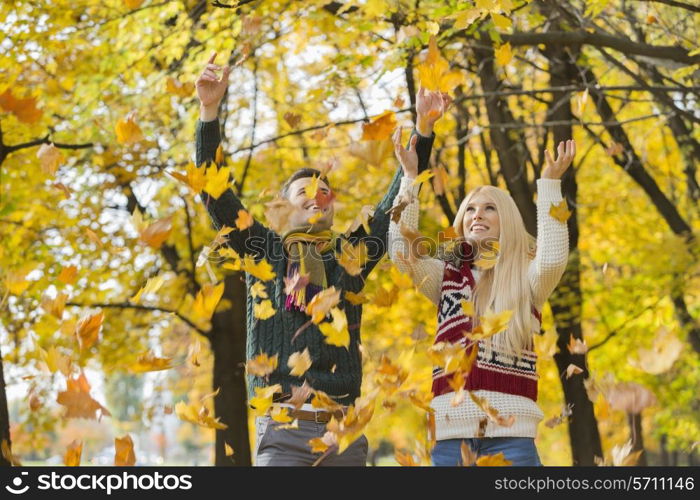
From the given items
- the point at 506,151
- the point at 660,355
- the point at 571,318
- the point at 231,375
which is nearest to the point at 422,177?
the point at 660,355

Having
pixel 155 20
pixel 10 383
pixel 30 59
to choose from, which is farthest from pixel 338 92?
pixel 10 383

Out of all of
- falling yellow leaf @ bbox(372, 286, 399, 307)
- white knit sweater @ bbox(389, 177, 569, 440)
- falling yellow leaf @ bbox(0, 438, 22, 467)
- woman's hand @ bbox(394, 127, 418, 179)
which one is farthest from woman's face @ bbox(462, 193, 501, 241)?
falling yellow leaf @ bbox(0, 438, 22, 467)

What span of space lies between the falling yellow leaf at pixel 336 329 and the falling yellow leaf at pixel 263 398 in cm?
25

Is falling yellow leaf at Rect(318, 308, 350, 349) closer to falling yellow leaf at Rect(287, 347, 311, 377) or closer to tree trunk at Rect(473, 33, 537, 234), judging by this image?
falling yellow leaf at Rect(287, 347, 311, 377)

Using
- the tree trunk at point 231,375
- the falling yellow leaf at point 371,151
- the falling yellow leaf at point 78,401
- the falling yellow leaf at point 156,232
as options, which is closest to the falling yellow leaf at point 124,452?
the falling yellow leaf at point 78,401

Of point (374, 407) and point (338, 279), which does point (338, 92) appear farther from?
point (374, 407)

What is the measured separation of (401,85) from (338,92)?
74.4 inches

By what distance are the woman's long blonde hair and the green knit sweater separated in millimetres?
369

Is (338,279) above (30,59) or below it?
below

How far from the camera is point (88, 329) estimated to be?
10.9 ft

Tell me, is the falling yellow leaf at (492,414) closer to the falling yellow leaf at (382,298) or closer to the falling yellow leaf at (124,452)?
the falling yellow leaf at (382,298)

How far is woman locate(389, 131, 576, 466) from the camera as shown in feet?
10.2
